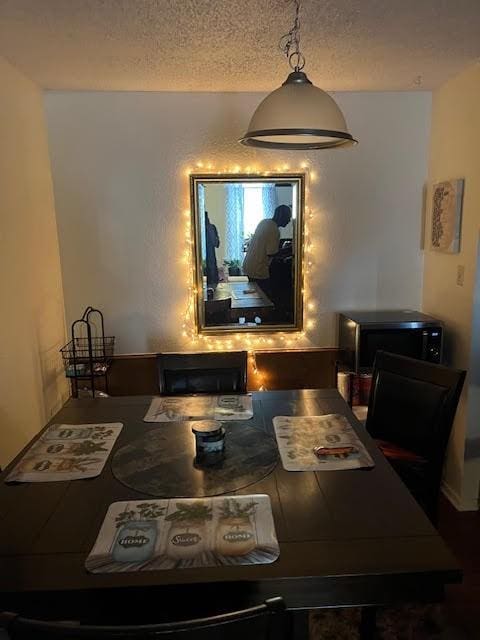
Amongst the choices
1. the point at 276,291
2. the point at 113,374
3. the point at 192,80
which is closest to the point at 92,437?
the point at 113,374

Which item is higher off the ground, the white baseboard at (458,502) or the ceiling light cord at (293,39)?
the ceiling light cord at (293,39)

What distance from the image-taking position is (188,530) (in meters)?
1.19

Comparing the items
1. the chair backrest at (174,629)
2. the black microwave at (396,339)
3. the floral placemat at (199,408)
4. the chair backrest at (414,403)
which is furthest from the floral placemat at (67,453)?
the black microwave at (396,339)

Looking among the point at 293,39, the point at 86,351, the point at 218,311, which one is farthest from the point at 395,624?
the point at 293,39

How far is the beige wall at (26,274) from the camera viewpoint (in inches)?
89.0

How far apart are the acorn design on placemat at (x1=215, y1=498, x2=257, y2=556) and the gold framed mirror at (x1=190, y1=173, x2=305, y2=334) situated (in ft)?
6.02

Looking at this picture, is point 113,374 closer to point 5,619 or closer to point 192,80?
point 192,80

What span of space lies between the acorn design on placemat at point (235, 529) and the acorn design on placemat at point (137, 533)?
16 centimetres

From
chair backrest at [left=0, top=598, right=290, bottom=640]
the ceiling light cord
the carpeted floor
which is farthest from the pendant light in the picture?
the carpeted floor

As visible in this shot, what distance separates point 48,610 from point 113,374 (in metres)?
2.12

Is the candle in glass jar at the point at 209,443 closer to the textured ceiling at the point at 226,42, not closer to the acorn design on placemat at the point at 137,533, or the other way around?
the acorn design on placemat at the point at 137,533

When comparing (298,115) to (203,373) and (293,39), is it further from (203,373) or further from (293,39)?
(203,373)

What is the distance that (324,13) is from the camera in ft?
5.90

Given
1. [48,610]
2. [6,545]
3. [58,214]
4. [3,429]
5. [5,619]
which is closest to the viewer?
[5,619]
